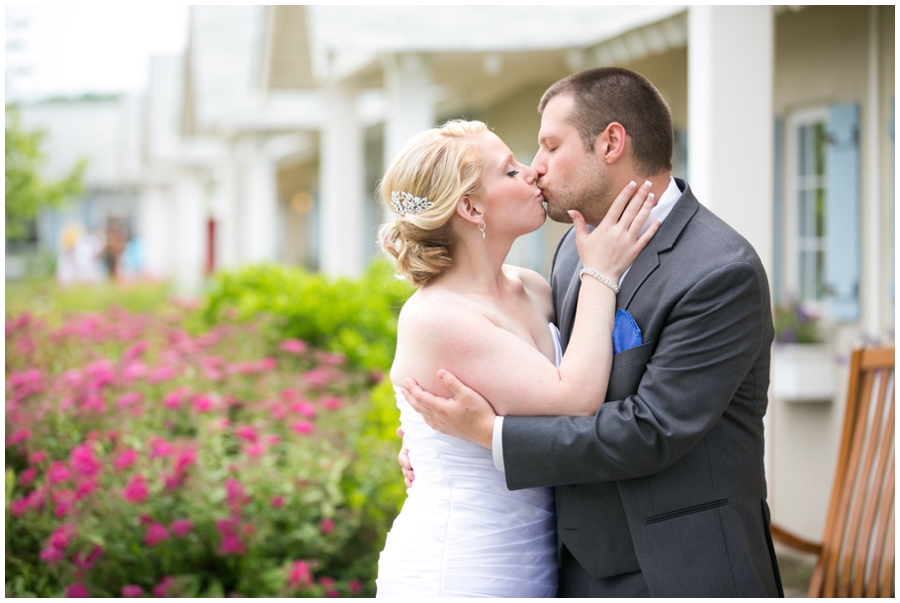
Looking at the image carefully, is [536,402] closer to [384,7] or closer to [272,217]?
[384,7]

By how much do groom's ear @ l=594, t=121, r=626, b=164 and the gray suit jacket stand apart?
0.71ft

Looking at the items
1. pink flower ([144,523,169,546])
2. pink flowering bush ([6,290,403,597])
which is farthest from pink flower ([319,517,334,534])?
pink flower ([144,523,169,546])

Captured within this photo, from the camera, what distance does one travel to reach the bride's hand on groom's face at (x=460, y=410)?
224cm

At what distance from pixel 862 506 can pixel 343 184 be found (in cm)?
788

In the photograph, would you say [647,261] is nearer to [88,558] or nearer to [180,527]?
[180,527]

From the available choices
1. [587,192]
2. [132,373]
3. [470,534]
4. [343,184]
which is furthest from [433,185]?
[343,184]

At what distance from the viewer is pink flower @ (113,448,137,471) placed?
3932mm

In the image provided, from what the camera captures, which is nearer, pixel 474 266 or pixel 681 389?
pixel 681 389

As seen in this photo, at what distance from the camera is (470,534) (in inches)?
95.7

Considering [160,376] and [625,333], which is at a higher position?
[625,333]

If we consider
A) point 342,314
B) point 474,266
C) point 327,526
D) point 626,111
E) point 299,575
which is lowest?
point 299,575

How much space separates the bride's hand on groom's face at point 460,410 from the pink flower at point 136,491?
6.45 ft

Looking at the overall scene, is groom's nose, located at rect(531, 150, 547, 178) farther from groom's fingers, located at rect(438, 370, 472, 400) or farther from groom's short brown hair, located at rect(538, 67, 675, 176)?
groom's fingers, located at rect(438, 370, 472, 400)

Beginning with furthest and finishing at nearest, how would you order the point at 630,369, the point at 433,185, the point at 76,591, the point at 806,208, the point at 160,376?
the point at 806,208
the point at 160,376
the point at 76,591
the point at 433,185
the point at 630,369
